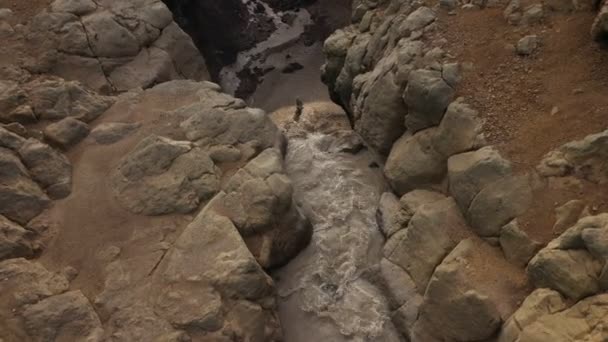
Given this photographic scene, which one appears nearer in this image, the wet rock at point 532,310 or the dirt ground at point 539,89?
the wet rock at point 532,310

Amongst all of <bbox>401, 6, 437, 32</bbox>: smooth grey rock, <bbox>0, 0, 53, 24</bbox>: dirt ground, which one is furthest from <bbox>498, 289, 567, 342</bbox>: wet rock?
<bbox>0, 0, 53, 24</bbox>: dirt ground

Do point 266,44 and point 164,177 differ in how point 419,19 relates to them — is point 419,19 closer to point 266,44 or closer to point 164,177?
point 164,177

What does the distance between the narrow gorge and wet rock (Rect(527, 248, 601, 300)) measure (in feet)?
0.11

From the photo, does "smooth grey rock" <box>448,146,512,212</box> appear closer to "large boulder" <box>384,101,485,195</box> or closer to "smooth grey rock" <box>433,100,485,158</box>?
"large boulder" <box>384,101,485,195</box>

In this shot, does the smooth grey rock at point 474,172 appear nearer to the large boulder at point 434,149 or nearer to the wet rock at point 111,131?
the large boulder at point 434,149

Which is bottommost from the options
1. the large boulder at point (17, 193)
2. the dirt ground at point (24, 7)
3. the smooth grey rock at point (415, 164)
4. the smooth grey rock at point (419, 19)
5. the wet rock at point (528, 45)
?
the smooth grey rock at point (415, 164)

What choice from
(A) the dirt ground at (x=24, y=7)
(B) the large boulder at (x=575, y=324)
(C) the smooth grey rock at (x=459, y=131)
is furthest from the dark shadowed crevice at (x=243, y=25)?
(B) the large boulder at (x=575, y=324)

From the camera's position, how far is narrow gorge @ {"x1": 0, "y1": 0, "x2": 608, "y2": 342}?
12.9m

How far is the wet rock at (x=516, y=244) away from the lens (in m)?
12.7

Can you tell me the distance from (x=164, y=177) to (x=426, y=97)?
8.78 meters

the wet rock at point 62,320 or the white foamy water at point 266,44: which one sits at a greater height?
the white foamy water at point 266,44

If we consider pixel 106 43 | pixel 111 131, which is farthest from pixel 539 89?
pixel 106 43

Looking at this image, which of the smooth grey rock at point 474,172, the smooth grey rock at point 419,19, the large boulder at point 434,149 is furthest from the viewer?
the smooth grey rock at point 419,19

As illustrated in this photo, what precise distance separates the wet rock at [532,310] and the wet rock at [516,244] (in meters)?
1.14
